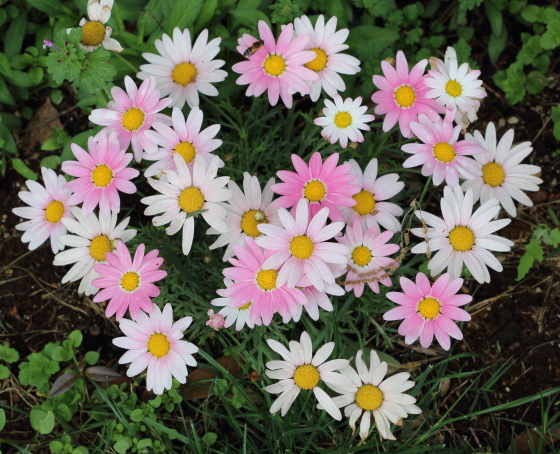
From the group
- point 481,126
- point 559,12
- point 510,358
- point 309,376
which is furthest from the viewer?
point 481,126

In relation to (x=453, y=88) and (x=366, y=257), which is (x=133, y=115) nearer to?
(x=366, y=257)

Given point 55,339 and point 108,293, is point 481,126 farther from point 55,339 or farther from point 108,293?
point 55,339

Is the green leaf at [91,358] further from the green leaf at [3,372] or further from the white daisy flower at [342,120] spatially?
the white daisy flower at [342,120]

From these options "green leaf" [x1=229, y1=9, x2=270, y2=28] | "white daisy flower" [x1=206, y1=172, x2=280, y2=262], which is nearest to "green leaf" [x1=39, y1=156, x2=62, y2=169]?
"green leaf" [x1=229, y1=9, x2=270, y2=28]

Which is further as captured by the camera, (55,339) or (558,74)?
(558,74)

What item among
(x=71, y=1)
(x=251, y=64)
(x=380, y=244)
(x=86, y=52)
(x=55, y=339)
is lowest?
(x=55, y=339)

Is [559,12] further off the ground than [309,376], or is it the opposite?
[559,12]

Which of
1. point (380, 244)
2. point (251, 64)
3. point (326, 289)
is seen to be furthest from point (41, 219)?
point (380, 244)
